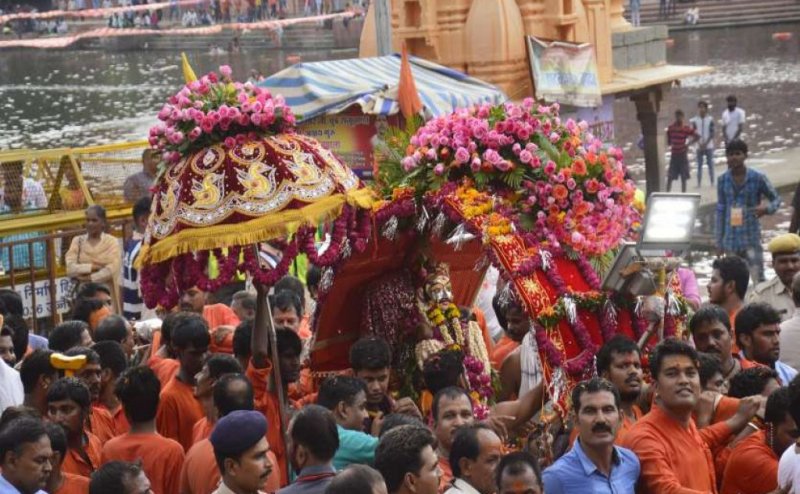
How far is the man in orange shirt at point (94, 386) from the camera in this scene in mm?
8898

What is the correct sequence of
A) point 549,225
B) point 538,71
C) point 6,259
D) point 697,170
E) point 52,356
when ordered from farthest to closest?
point 697,170 → point 538,71 → point 6,259 → point 549,225 → point 52,356

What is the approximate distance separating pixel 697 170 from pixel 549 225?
50.3 feet

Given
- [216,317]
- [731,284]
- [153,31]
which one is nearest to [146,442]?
[216,317]

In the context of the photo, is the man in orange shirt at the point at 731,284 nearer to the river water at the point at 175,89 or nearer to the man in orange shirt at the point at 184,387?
the man in orange shirt at the point at 184,387

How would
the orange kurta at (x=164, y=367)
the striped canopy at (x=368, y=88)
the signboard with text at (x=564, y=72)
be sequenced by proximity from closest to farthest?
the orange kurta at (x=164, y=367), the striped canopy at (x=368, y=88), the signboard with text at (x=564, y=72)

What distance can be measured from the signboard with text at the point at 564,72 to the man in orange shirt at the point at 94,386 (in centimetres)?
1147

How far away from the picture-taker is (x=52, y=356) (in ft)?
28.9

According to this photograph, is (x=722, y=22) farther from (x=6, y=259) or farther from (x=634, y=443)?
(x=634, y=443)

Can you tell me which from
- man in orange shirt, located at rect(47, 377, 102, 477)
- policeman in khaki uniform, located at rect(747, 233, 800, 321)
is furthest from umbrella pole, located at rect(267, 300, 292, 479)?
policeman in khaki uniform, located at rect(747, 233, 800, 321)

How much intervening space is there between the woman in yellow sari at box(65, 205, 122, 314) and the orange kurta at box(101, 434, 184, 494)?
577 cm

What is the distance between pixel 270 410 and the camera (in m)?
9.05

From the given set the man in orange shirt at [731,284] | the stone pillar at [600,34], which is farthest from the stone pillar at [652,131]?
the man in orange shirt at [731,284]

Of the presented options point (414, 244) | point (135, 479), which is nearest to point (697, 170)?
point (414, 244)

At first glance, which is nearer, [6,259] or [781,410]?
[781,410]
